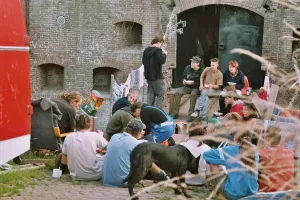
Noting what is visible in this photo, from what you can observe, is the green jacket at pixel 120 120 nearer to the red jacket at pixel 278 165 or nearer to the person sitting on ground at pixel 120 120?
the person sitting on ground at pixel 120 120

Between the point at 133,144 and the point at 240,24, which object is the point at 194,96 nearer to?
the point at 240,24

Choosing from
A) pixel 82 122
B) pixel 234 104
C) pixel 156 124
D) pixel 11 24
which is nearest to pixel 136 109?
pixel 156 124

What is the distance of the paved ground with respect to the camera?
27.3 ft

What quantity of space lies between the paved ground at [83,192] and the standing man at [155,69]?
4718 mm

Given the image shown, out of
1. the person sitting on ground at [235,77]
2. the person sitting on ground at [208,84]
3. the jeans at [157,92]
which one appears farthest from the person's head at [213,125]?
the person sitting on ground at [208,84]

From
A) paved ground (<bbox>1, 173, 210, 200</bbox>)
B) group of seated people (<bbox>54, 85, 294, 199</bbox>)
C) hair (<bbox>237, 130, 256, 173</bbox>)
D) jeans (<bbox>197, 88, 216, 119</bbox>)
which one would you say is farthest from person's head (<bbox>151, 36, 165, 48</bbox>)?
hair (<bbox>237, 130, 256, 173</bbox>)

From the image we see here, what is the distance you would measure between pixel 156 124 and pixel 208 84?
4.46m

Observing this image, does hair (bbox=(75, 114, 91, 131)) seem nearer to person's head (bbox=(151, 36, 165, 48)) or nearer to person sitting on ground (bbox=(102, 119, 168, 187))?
person sitting on ground (bbox=(102, 119, 168, 187))

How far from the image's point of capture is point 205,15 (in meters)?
17.8

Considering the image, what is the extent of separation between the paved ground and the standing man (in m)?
4.72

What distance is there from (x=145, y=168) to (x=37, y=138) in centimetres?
335

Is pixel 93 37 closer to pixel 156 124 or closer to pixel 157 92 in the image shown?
pixel 157 92

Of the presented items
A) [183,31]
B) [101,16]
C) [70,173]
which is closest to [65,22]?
[101,16]

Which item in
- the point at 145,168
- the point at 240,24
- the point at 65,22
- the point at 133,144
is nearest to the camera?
the point at 145,168
